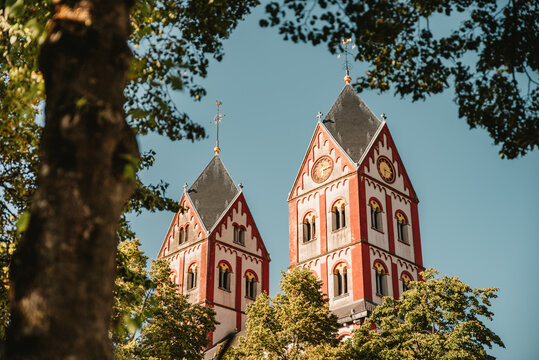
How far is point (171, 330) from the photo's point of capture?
2341cm

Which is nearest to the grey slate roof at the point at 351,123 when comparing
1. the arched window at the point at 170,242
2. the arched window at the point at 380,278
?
the arched window at the point at 380,278

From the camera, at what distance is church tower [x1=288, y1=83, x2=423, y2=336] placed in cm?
3631

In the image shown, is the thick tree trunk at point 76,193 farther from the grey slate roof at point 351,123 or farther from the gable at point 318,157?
the grey slate roof at point 351,123

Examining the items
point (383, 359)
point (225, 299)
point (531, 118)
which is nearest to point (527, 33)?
point (531, 118)

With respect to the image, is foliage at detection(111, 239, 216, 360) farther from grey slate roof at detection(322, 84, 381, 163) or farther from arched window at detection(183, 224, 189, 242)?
arched window at detection(183, 224, 189, 242)

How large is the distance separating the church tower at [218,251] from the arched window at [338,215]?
33.5 feet

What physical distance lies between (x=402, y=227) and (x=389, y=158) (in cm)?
450

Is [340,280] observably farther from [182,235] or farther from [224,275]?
[182,235]

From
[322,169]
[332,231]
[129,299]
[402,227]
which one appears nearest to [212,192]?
[322,169]

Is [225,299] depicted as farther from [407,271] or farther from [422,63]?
[422,63]

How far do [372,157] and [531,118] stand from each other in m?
32.3

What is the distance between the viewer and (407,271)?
126 ft

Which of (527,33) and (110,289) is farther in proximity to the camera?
(527,33)

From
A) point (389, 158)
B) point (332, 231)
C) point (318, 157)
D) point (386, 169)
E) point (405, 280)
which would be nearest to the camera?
point (405, 280)
